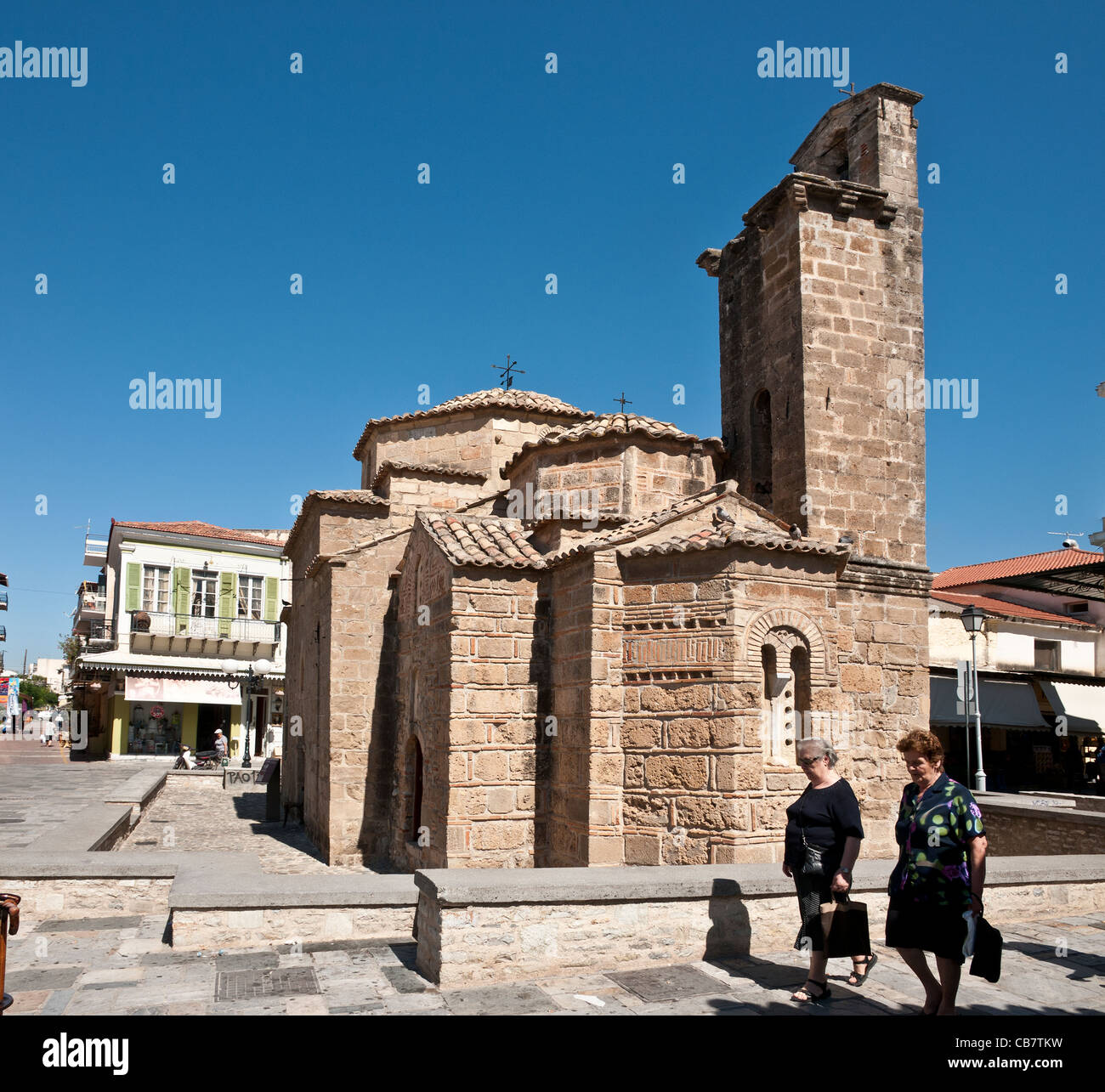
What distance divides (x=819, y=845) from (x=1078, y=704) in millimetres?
22226

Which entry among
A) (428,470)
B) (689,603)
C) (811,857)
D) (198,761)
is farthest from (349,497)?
(198,761)

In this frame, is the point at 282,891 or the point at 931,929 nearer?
the point at 931,929

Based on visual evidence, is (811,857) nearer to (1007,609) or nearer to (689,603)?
(689,603)

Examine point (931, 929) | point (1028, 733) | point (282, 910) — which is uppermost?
point (931, 929)

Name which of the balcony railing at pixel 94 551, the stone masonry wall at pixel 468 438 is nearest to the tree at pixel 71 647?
the balcony railing at pixel 94 551

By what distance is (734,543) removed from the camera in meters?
8.56

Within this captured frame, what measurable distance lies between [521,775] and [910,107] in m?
10.0

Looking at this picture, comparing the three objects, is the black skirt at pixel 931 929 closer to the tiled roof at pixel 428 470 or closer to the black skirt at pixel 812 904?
→ the black skirt at pixel 812 904

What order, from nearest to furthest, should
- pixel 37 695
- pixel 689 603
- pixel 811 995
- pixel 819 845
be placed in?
pixel 811 995, pixel 819 845, pixel 689 603, pixel 37 695

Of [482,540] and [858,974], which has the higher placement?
[482,540]

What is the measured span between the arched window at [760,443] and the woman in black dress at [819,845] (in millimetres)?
7284

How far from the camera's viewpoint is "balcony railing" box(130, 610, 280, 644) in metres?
29.7

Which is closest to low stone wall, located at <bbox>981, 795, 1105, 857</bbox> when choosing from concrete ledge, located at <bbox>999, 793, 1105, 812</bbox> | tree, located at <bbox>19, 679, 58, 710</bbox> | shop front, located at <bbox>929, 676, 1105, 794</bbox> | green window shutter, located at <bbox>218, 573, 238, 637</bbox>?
concrete ledge, located at <bbox>999, 793, 1105, 812</bbox>

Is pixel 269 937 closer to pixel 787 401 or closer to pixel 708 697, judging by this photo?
pixel 708 697
